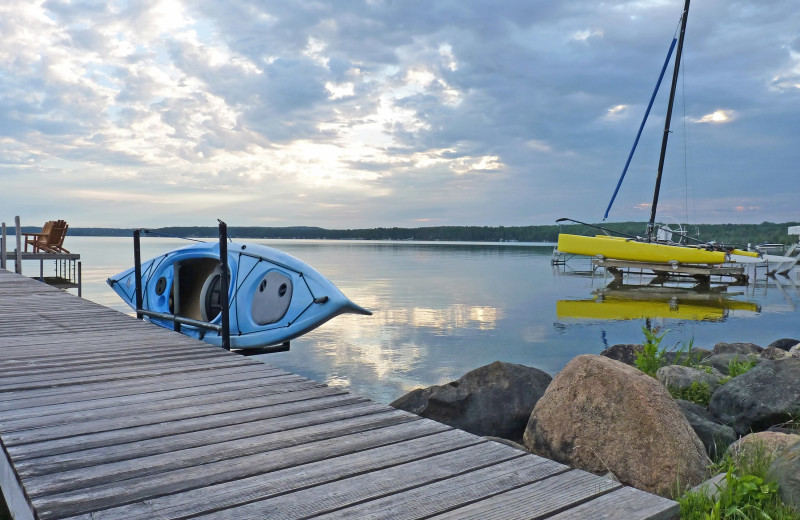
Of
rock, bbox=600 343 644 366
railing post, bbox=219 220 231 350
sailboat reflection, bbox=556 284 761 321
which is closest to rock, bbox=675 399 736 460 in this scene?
rock, bbox=600 343 644 366

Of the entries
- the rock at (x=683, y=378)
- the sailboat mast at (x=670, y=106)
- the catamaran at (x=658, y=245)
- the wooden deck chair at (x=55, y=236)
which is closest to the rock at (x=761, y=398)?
the rock at (x=683, y=378)

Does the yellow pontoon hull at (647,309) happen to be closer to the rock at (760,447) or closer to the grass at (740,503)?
the rock at (760,447)

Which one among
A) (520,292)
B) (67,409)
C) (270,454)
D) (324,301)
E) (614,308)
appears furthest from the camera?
(520,292)

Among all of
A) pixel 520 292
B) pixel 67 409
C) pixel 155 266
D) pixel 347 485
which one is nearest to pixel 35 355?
pixel 67 409

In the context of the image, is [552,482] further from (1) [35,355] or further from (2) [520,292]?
(2) [520,292]

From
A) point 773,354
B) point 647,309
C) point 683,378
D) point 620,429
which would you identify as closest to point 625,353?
point 683,378

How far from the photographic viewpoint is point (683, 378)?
21.4 feet

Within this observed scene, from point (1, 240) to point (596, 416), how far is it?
25.5 meters

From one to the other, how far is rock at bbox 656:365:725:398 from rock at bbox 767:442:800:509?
3369 millimetres

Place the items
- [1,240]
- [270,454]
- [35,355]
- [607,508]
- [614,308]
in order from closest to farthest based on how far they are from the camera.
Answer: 1. [607,508]
2. [270,454]
3. [35,355]
4. [614,308]
5. [1,240]

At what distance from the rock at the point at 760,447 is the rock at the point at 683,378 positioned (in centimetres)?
236

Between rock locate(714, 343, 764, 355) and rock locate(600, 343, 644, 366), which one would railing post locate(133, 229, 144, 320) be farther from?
rock locate(714, 343, 764, 355)

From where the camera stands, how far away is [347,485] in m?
2.42

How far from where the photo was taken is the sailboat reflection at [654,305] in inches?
688
